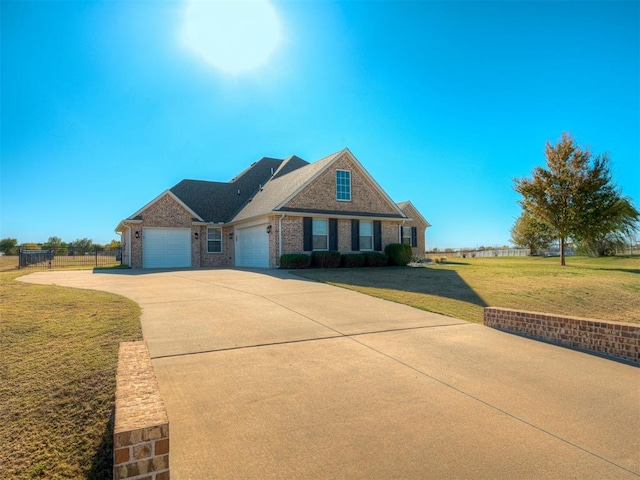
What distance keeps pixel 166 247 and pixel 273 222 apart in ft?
26.0

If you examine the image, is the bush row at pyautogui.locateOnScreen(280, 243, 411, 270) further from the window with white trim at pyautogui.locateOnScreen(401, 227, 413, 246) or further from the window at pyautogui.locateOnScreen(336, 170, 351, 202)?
the window with white trim at pyautogui.locateOnScreen(401, 227, 413, 246)

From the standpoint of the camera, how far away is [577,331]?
619cm

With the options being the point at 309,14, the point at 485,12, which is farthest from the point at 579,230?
the point at 309,14

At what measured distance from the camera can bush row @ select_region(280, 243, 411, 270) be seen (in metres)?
18.2

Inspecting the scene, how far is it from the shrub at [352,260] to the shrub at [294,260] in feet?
7.30

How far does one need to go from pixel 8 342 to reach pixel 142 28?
30.7 ft

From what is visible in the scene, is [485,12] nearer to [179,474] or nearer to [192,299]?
[192,299]

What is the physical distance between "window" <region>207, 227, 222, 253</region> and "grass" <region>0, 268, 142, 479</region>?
1652 cm

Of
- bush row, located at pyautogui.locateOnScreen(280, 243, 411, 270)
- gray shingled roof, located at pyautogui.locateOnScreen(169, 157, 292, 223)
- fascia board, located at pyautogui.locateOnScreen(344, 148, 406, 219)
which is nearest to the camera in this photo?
bush row, located at pyautogui.locateOnScreen(280, 243, 411, 270)

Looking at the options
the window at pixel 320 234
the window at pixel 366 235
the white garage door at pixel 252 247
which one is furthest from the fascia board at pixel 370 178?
the white garage door at pixel 252 247

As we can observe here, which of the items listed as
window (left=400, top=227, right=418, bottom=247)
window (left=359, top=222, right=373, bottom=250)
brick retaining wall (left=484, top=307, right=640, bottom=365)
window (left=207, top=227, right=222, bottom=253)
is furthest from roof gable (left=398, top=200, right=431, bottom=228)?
brick retaining wall (left=484, top=307, right=640, bottom=365)

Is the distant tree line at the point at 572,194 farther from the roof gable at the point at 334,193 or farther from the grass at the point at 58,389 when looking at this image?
the grass at the point at 58,389

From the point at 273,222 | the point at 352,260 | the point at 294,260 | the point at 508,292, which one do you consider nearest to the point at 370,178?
the point at 352,260

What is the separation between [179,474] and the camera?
8.59 ft
